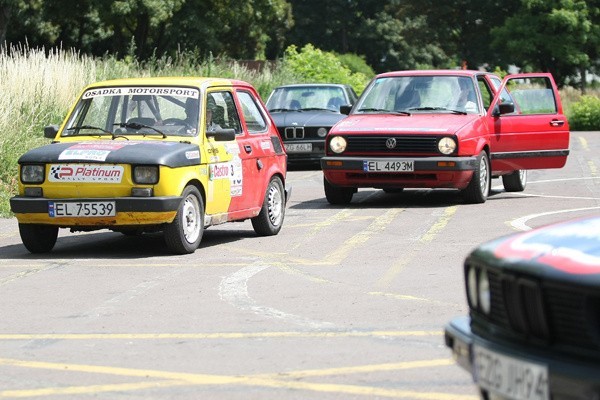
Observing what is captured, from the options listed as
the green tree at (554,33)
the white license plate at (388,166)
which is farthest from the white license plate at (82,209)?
the green tree at (554,33)

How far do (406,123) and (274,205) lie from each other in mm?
3512

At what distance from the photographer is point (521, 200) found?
17.8 meters

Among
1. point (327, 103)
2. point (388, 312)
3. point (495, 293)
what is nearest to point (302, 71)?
point (327, 103)

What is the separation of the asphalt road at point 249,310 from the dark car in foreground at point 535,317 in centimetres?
122

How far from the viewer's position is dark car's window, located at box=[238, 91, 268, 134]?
555 inches

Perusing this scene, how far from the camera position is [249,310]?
9.07 m

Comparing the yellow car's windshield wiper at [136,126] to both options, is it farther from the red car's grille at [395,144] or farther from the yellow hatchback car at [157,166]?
the red car's grille at [395,144]

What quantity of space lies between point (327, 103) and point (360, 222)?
11.5 metres

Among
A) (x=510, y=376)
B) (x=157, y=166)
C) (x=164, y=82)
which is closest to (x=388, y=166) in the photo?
(x=164, y=82)

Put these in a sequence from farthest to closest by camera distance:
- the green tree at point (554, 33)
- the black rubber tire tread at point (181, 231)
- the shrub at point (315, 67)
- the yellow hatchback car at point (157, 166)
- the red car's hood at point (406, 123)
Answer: the green tree at point (554, 33), the shrub at point (315, 67), the red car's hood at point (406, 123), the black rubber tire tread at point (181, 231), the yellow hatchback car at point (157, 166)

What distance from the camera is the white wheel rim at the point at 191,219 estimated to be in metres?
12.3

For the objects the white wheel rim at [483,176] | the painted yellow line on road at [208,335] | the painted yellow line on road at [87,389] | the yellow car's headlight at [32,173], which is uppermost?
the yellow car's headlight at [32,173]

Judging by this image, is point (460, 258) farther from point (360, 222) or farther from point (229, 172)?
point (360, 222)

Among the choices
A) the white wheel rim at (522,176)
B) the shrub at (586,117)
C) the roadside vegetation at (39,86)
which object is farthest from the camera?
the shrub at (586,117)
